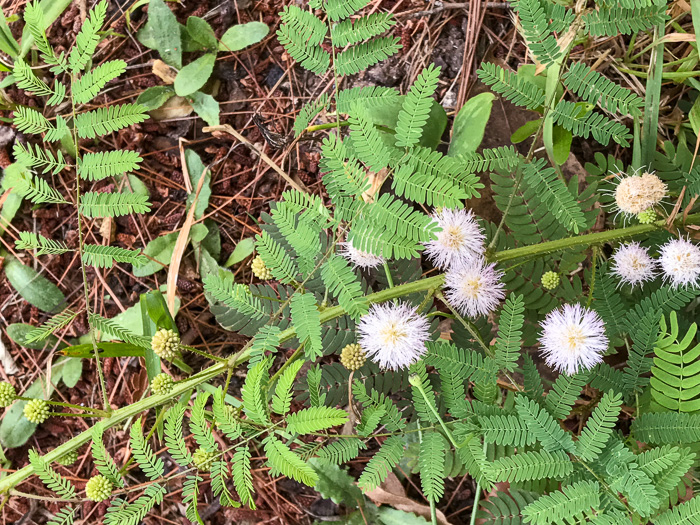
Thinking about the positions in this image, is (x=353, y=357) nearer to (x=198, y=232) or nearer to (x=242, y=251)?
(x=242, y=251)

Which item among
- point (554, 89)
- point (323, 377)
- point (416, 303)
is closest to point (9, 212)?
point (323, 377)

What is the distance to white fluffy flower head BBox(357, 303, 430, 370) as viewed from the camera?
171cm

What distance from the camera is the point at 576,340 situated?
1649 mm

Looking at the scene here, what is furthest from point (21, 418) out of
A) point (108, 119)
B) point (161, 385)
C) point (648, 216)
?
point (648, 216)

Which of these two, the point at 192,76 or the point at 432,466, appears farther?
the point at 192,76

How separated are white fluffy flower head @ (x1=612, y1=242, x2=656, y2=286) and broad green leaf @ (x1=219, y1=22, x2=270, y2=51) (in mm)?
1740

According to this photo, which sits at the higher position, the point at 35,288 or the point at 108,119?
the point at 108,119

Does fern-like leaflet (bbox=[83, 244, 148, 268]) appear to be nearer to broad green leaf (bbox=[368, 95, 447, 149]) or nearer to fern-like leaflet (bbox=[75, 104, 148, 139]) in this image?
fern-like leaflet (bbox=[75, 104, 148, 139])

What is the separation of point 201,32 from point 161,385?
5.30 ft

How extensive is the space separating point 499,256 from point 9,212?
89.1 inches

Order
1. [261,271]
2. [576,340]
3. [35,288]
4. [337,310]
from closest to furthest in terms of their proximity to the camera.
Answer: [576,340]
[337,310]
[261,271]
[35,288]

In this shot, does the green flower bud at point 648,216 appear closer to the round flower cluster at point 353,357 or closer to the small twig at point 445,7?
the round flower cluster at point 353,357

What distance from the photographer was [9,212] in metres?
2.61

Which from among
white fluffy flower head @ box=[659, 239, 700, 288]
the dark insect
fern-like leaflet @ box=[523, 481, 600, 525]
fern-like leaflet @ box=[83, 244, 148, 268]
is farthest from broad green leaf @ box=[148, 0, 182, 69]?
fern-like leaflet @ box=[523, 481, 600, 525]
